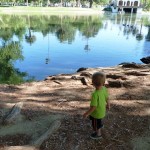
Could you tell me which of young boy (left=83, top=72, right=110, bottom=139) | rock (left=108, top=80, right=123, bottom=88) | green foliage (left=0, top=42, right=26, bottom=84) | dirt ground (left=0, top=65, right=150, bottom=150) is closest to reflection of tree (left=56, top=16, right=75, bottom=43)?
green foliage (left=0, top=42, right=26, bottom=84)

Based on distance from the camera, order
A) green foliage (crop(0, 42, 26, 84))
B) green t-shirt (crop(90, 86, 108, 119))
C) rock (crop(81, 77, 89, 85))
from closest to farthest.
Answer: green t-shirt (crop(90, 86, 108, 119)), rock (crop(81, 77, 89, 85)), green foliage (crop(0, 42, 26, 84))

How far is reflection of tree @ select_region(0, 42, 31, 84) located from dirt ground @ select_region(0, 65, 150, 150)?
1002 cm

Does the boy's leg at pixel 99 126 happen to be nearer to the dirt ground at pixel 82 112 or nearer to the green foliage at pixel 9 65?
the dirt ground at pixel 82 112

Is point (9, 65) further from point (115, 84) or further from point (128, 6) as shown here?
point (128, 6)

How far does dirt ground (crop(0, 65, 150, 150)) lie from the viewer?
761 centimetres

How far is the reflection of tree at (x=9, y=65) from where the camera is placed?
2317cm

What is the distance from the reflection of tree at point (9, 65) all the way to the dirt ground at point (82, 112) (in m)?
10.0

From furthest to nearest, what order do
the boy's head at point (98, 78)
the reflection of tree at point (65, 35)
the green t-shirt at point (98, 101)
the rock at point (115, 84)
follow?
the reflection of tree at point (65, 35) → the rock at point (115, 84) → the green t-shirt at point (98, 101) → the boy's head at point (98, 78)

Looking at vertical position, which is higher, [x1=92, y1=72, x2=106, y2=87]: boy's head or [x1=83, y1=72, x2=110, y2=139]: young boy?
[x1=92, y1=72, x2=106, y2=87]: boy's head

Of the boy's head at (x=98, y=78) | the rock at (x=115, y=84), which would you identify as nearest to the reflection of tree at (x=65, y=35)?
the rock at (x=115, y=84)

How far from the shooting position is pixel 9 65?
27953mm

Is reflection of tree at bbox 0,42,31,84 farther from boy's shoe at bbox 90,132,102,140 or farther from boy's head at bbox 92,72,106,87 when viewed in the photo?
boy's head at bbox 92,72,106,87

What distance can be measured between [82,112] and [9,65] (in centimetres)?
1986

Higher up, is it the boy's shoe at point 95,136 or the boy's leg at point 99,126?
the boy's leg at point 99,126
